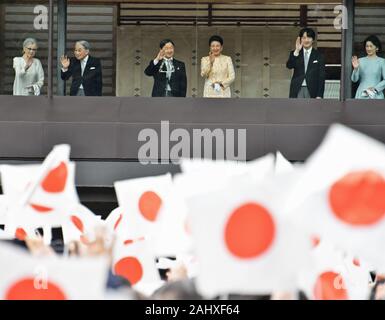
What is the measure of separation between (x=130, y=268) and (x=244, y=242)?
306 cm

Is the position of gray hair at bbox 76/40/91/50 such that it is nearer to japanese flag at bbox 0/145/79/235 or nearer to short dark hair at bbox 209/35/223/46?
short dark hair at bbox 209/35/223/46

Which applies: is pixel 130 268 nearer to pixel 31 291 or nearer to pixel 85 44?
pixel 31 291

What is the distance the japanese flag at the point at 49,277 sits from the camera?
7.99 m

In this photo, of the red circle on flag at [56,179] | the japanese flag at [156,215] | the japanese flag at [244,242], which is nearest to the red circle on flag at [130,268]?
the japanese flag at [156,215]

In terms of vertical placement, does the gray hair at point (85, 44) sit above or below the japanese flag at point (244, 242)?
above

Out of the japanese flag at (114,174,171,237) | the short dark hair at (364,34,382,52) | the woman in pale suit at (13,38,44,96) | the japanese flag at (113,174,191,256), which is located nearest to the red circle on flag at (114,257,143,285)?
the japanese flag at (113,174,191,256)

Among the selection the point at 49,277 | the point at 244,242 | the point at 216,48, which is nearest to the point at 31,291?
the point at 49,277

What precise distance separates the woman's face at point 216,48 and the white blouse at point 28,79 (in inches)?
99.5

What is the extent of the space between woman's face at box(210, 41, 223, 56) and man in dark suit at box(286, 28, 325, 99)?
98 centimetres

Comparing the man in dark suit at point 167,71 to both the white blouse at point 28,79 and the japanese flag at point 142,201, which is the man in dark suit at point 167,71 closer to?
the white blouse at point 28,79

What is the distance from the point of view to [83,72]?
66.5 ft

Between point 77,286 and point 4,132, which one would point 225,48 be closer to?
point 4,132

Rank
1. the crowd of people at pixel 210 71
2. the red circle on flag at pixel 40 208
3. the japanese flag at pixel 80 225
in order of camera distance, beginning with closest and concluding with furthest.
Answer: the red circle on flag at pixel 40 208
the japanese flag at pixel 80 225
the crowd of people at pixel 210 71

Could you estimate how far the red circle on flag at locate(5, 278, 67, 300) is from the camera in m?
8.41
